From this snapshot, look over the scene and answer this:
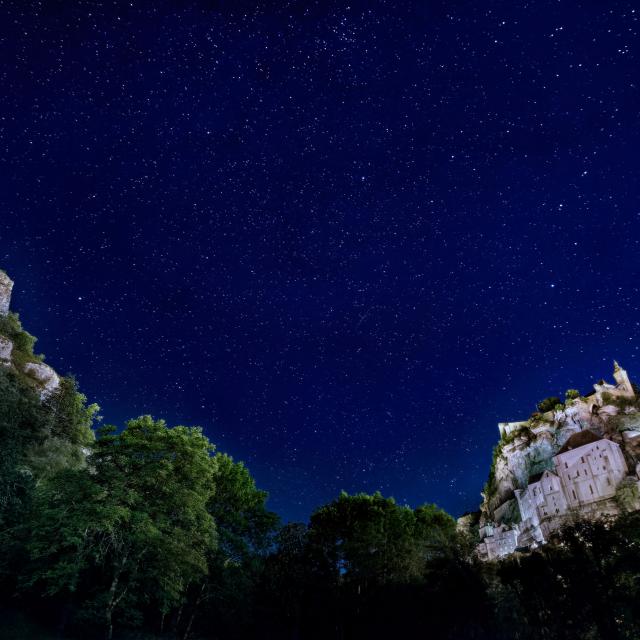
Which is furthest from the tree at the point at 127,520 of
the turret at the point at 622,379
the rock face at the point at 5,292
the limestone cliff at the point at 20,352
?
the turret at the point at 622,379

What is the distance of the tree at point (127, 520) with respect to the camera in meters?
22.5

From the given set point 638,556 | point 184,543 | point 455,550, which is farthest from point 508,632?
point 184,543

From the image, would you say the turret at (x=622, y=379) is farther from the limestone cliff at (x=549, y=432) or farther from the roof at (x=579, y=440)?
the roof at (x=579, y=440)

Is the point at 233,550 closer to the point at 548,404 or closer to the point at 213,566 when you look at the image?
the point at 213,566

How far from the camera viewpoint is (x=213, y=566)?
115ft

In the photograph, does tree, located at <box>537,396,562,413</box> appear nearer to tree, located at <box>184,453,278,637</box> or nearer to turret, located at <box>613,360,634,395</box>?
turret, located at <box>613,360,634,395</box>

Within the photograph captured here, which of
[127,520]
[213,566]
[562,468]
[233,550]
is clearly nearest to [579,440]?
[562,468]

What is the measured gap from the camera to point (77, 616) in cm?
2420

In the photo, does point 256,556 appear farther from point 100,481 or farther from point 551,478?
point 551,478

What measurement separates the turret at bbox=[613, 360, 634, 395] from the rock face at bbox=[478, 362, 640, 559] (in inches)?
6.5

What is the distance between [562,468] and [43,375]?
262 ft

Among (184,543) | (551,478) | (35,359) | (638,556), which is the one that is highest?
(35,359)

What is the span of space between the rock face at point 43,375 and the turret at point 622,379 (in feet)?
313

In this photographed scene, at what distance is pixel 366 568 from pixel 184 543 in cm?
2544
